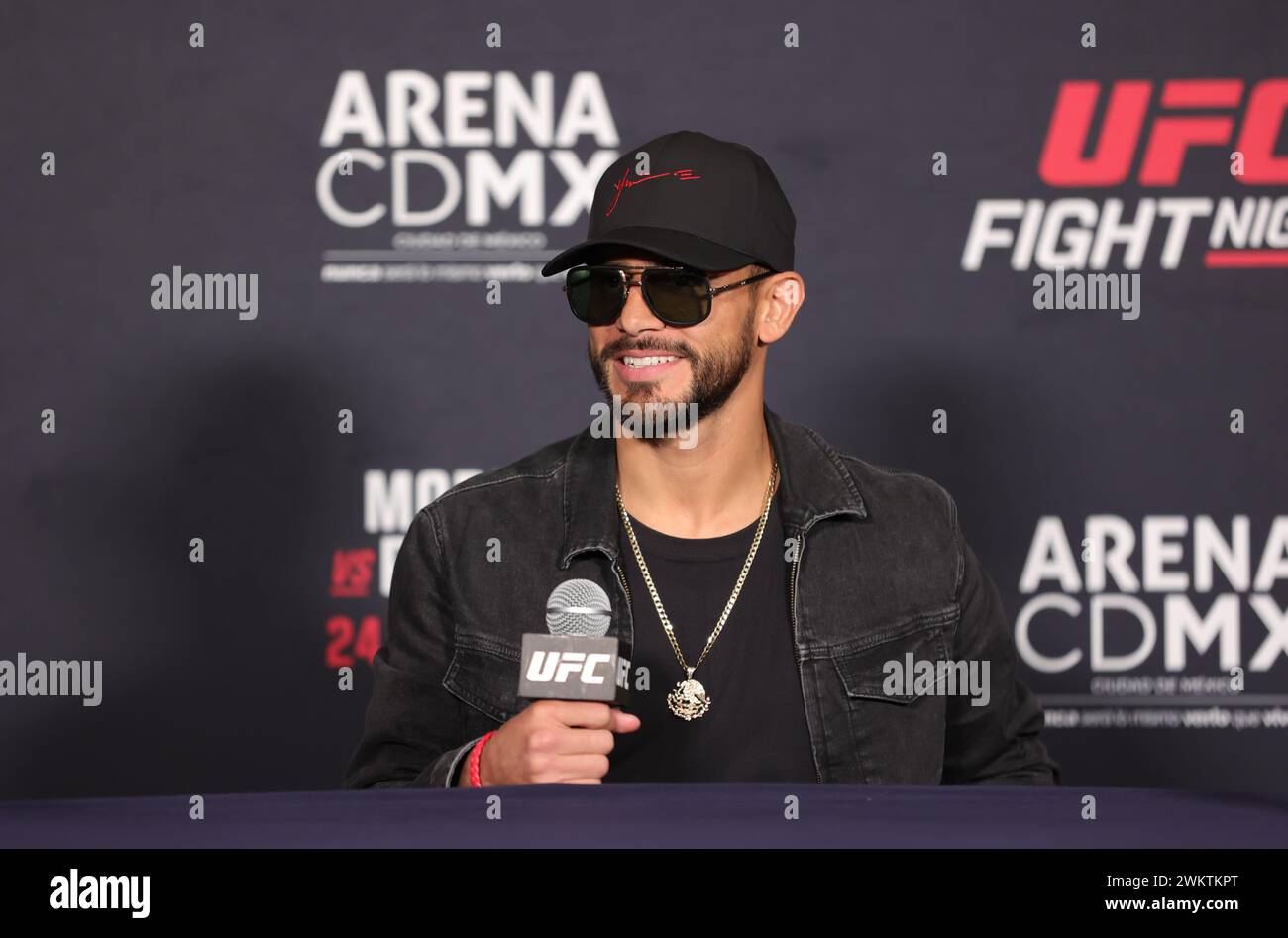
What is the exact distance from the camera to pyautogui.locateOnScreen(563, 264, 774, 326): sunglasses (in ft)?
6.83

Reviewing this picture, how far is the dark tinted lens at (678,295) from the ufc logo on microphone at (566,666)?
762mm

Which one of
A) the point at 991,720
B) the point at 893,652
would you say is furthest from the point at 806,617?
the point at 991,720

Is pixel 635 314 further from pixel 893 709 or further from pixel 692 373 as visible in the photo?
pixel 893 709

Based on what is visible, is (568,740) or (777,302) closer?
(568,740)

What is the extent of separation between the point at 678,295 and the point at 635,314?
2.8 inches

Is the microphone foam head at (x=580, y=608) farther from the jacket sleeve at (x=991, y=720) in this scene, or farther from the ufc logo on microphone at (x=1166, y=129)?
the ufc logo on microphone at (x=1166, y=129)

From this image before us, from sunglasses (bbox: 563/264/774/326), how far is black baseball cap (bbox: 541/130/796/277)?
0.03 metres

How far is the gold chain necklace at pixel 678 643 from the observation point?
2020mm

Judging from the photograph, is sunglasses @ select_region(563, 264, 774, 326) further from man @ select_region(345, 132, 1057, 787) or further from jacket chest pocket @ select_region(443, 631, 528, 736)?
jacket chest pocket @ select_region(443, 631, 528, 736)

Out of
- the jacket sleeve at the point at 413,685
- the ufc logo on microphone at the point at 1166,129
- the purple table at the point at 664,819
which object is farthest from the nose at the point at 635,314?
the ufc logo on microphone at the point at 1166,129

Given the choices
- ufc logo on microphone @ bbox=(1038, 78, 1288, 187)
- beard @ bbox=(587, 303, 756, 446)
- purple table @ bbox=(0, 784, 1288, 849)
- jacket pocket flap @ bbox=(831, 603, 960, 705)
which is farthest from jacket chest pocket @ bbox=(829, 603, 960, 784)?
ufc logo on microphone @ bbox=(1038, 78, 1288, 187)

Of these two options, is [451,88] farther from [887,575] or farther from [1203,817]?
[1203,817]

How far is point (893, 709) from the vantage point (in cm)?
211
